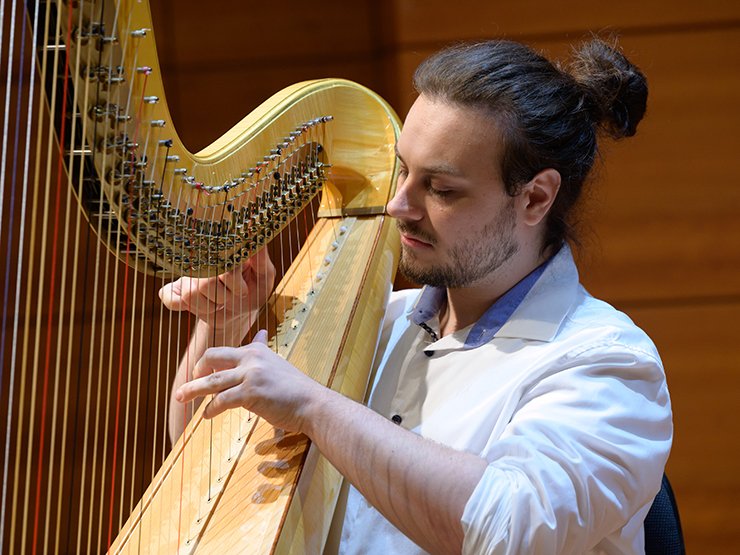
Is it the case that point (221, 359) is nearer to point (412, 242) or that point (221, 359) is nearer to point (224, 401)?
point (224, 401)

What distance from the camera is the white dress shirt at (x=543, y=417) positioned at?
2.76ft

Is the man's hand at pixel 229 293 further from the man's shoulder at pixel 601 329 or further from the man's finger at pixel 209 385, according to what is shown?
the man's shoulder at pixel 601 329

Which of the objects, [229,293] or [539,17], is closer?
[229,293]

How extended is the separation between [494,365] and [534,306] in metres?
0.14

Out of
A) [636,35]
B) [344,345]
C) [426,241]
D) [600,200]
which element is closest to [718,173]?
[600,200]

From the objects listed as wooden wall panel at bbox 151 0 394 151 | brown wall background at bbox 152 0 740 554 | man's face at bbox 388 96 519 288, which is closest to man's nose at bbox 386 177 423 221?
man's face at bbox 388 96 519 288

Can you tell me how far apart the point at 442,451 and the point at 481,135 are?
1.92ft

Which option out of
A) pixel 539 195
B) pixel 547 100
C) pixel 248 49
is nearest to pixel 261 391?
pixel 539 195

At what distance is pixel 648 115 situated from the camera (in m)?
2.26

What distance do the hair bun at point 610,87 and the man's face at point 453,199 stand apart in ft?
0.93

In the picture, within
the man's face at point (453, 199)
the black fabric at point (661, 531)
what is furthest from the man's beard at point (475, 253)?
the black fabric at point (661, 531)

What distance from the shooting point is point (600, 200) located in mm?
2273

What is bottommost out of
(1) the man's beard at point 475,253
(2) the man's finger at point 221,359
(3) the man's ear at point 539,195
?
(2) the man's finger at point 221,359

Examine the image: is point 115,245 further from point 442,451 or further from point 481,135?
point 481,135
